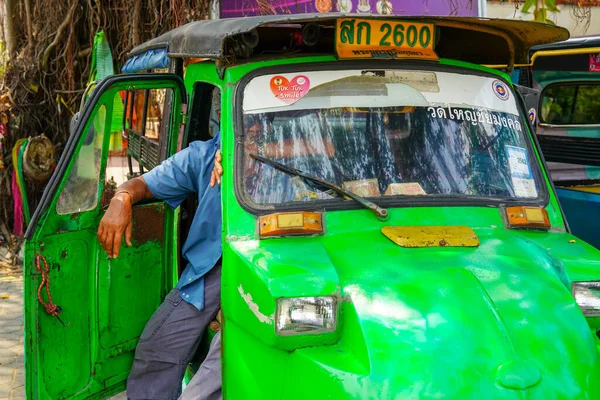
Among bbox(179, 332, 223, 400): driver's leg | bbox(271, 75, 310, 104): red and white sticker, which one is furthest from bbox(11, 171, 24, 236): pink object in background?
bbox(271, 75, 310, 104): red and white sticker

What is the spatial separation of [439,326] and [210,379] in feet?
3.53

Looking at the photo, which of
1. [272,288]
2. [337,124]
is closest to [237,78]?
[337,124]

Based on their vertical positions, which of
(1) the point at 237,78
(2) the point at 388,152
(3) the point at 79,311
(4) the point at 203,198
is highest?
(1) the point at 237,78

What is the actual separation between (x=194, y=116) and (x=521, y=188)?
1641 millimetres

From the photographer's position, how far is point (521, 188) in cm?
316

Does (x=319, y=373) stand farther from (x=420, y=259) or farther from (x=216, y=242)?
(x=216, y=242)

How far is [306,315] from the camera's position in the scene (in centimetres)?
236

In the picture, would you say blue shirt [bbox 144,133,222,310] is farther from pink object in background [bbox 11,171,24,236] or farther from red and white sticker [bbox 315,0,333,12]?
pink object in background [bbox 11,171,24,236]

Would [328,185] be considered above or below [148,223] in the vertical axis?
above

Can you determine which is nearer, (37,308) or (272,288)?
(272,288)

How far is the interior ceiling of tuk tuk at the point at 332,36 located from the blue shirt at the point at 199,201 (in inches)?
18.1

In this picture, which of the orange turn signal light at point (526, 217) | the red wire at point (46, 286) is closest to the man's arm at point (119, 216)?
the red wire at point (46, 286)

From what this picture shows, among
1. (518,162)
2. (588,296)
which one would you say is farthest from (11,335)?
(588,296)

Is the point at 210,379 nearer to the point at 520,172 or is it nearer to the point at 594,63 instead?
the point at 520,172
